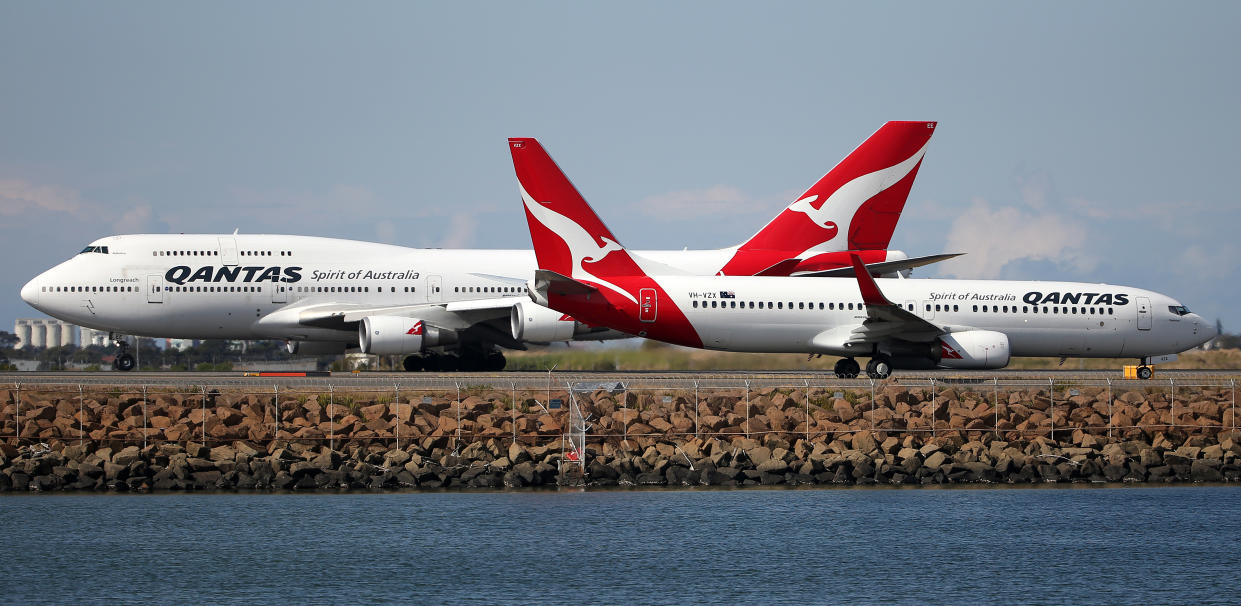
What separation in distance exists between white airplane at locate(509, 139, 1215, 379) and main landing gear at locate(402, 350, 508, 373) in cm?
710

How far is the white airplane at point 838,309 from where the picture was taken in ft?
142

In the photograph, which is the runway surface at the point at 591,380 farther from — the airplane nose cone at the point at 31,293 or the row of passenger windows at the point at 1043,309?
the airplane nose cone at the point at 31,293

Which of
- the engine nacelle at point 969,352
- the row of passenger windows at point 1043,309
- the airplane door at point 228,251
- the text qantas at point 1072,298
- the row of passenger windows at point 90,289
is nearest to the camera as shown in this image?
the engine nacelle at point 969,352

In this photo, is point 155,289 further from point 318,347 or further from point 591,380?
point 591,380

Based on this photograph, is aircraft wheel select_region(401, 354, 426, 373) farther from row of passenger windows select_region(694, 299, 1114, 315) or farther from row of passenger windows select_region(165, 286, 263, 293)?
row of passenger windows select_region(694, 299, 1114, 315)

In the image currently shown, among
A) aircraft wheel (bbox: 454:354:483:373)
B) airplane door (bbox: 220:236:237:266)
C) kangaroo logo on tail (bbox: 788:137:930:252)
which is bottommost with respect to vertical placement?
aircraft wheel (bbox: 454:354:483:373)

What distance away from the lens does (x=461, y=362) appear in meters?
52.8

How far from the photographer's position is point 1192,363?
206 feet

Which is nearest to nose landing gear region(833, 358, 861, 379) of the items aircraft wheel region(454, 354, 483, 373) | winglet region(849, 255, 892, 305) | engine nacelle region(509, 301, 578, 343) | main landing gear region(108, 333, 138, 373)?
winglet region(849, 255, 892, 305)

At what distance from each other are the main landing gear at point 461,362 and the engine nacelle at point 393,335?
2.64 meters

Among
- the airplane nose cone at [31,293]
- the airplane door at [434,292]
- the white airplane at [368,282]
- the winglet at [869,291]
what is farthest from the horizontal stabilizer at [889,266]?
the airplane nose cone at [31,293]

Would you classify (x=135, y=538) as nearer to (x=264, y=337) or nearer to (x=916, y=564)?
(x=916, y=564)

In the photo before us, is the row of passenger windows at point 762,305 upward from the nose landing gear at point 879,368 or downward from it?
upward

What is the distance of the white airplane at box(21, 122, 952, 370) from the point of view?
51156 mm
